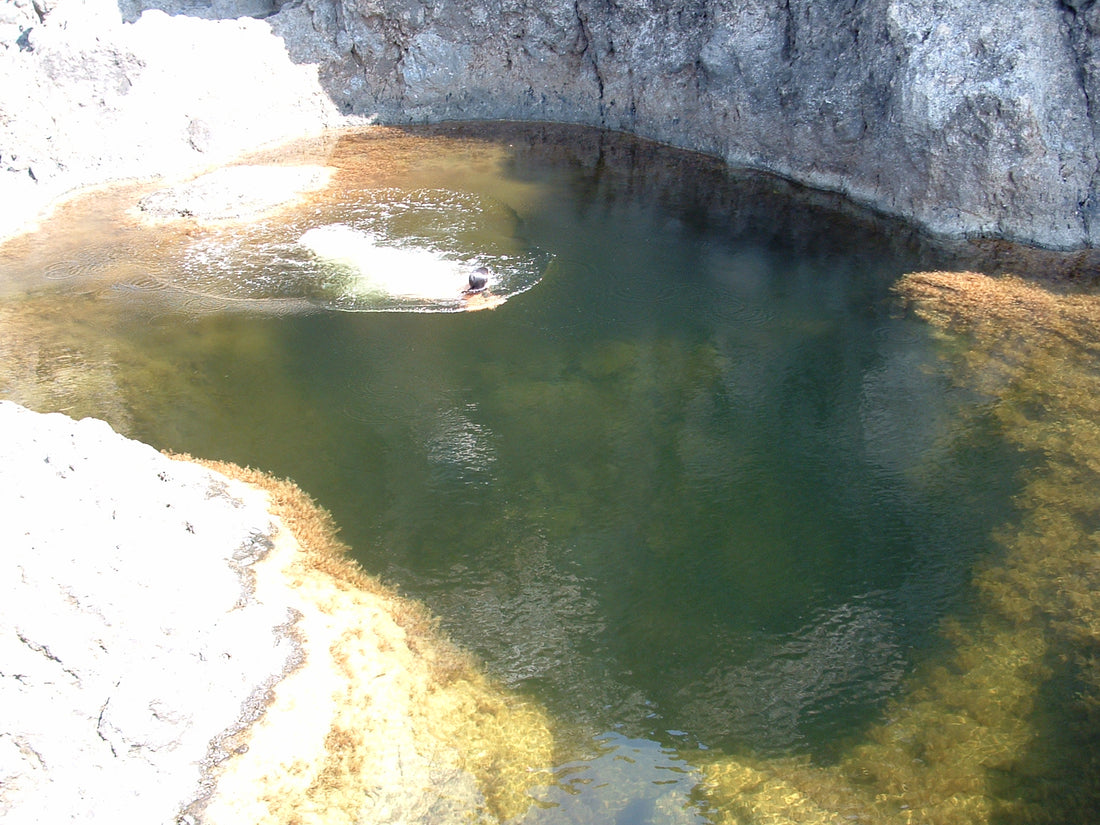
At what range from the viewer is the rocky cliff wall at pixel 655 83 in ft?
53.9

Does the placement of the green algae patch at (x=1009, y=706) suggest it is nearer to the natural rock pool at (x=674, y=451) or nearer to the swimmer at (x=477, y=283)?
the natural rock pool at (x=674, y=451)

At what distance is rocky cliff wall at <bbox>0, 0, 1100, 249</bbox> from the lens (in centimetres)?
1644

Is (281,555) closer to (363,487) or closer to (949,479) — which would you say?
(363,487)

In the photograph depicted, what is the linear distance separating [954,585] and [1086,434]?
3871 mm

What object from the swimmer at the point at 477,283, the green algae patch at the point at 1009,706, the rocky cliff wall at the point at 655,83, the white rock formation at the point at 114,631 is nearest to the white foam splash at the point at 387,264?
the swimmer at the point at 477,283

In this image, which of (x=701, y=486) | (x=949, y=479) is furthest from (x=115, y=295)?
(x=949, y=479)

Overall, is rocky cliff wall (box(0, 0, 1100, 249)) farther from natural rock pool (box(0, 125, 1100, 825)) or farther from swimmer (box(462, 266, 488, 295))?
swimmer (box(462, 266, 488, 295))

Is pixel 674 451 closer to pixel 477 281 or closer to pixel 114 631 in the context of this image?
pixel 477 281

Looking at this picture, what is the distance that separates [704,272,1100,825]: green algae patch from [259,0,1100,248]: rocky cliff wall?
267 inches

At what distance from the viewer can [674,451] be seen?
38.7ft

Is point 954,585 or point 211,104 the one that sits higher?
point 211,104

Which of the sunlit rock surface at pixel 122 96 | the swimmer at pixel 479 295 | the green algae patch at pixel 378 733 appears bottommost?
the green algae patch at pixel 378 733

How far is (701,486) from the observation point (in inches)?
438

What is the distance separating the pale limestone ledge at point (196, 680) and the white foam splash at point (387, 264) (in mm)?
7081
